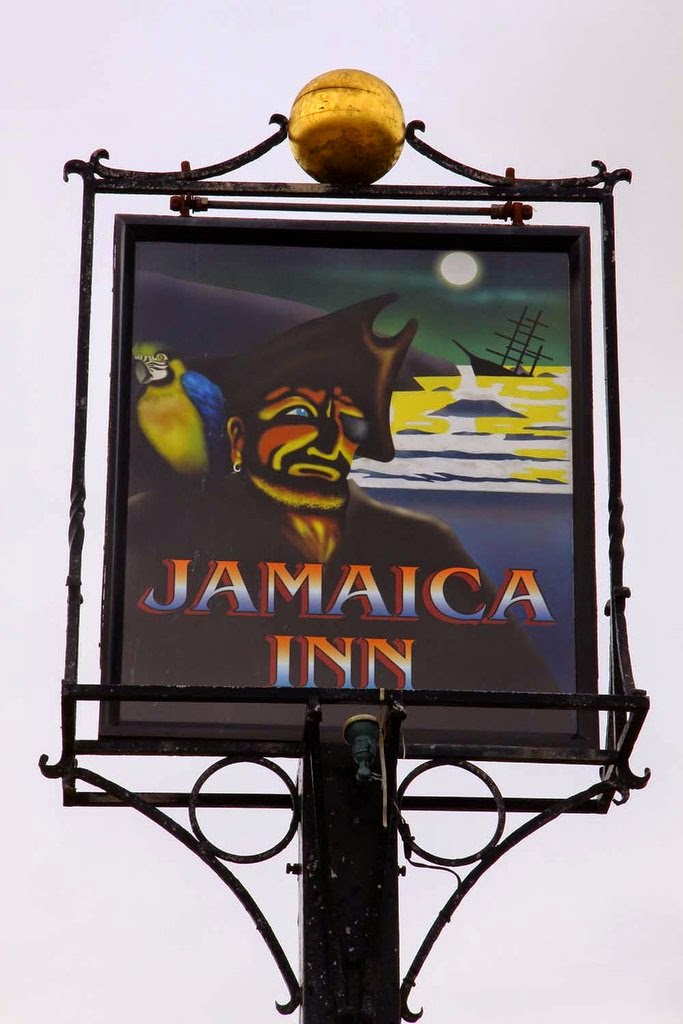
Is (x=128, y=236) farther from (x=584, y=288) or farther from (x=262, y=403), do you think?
(x=584, y=288)

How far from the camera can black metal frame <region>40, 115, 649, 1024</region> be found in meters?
11.6

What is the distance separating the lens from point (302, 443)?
12.5 metres

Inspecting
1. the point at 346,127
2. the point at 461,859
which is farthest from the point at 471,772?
the point at 346,127

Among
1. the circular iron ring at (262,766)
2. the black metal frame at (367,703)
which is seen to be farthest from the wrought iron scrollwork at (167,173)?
the circular iron ring at (262,766)

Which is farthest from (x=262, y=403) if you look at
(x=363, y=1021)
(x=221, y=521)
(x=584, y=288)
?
(x=363, y=1021)

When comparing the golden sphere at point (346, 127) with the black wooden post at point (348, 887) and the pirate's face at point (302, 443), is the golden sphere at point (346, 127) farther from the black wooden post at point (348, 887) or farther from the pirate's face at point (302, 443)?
the black wooden post at point (348, 887)

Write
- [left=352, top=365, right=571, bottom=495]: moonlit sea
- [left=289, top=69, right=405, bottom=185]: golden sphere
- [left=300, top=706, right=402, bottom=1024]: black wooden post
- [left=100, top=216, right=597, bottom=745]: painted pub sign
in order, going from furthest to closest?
[left=289, top=69, right=405, bottom=185]: golden sphere
[left=352, top=365, right=571, bottom=495]: moonlit sea
[left=100, top=216, right=597, bottom=745]: painted pub sign
[left=300, top=706, right=402, bottom=1024]: black wooden post

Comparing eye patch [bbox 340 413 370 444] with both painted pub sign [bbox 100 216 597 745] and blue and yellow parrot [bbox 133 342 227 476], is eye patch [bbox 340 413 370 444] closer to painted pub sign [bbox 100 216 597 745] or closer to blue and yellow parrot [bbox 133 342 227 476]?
painted pub sign [bbox 100 216 597 745]

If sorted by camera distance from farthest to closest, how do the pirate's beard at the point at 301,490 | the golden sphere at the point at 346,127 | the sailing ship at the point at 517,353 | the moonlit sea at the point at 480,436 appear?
the golden sphere at the point at 346,127
the sailing ship at the point at 517,353
the moonlit sea at the point at 480,436
the pirate's beard at the point at 301,490

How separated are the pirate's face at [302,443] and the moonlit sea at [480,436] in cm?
12

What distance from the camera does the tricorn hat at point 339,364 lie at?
12.6 metres

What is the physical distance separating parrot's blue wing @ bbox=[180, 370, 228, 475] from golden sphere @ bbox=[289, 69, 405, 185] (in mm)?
1255

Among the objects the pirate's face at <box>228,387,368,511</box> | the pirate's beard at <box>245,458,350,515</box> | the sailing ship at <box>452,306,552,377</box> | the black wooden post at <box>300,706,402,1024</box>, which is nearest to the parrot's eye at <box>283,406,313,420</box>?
the pirate's face at <box>228,387,368,511</box>

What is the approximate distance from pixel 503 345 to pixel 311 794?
8.07ft
